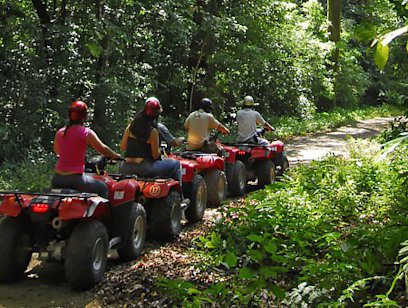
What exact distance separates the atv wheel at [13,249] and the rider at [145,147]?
2033 millimetres

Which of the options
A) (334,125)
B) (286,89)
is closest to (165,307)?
(286,89)

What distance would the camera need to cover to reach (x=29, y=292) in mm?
5402

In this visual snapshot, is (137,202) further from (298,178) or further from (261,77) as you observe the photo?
(261,77)

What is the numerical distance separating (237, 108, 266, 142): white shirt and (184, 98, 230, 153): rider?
1.41 m

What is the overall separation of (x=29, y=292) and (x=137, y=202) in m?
1.82

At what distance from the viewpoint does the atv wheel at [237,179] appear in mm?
10383

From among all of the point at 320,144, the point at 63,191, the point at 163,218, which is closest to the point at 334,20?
the point at 320,144

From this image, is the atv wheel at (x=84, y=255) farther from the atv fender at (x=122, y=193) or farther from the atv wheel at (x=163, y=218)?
the atv wheel at (x=163, y=218)

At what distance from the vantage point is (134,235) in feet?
20.9

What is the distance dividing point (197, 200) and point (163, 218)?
1.40 metres

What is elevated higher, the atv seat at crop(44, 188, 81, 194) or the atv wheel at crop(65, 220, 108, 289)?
the atv seat at crop(44, 188, 81, 194)

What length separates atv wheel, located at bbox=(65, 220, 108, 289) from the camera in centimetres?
525

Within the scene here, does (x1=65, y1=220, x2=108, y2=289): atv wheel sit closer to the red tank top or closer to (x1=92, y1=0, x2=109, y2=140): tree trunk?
the red tank top

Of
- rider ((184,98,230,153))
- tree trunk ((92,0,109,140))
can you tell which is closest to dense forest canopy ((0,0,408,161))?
tree trunk ((92,0,109,140))
